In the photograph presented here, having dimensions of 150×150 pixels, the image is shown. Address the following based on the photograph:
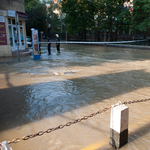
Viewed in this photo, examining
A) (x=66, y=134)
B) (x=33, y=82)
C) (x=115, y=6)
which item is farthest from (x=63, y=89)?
(x=115, y=6)

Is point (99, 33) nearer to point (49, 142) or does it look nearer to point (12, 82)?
point (12, 82)

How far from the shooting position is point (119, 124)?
9.44 feet

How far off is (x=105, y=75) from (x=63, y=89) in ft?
9.31

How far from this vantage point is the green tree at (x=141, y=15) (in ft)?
72.6

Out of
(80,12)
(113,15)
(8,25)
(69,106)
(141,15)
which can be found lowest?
(69,106)

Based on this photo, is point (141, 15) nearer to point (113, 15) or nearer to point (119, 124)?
point (113, 15)

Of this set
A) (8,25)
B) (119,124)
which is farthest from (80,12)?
(119,124)

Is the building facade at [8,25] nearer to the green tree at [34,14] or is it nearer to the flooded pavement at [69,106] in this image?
the flooded pavement at [69,106]

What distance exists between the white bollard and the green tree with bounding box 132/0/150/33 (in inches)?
880

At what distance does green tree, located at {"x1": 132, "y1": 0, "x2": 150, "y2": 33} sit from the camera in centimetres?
2214

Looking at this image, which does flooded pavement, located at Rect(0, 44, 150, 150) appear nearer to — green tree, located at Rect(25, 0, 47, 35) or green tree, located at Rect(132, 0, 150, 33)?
green tree, located at Rect(132, 0, 150, 33)

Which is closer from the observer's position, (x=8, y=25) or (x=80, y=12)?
(x=8, y=25)

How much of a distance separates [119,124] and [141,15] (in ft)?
83.0

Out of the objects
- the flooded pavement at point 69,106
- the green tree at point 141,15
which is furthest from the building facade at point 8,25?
the green tree at point 141,15
